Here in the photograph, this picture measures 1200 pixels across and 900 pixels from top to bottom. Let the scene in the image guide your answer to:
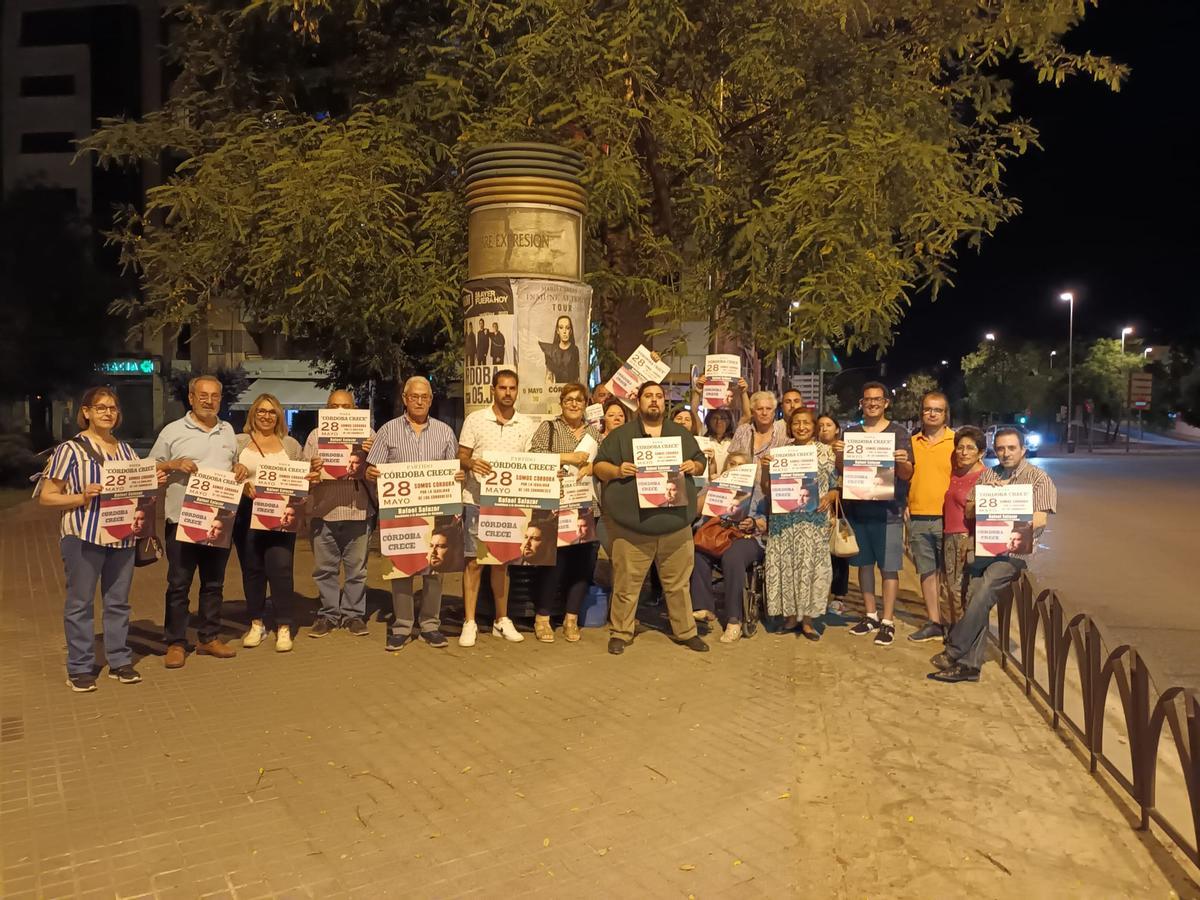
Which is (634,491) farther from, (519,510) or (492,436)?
(492,436)

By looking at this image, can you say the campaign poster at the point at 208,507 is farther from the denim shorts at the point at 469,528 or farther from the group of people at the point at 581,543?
the denim shorts at the point at 469,528

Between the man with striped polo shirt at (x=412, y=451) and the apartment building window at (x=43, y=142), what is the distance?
66.2 metres

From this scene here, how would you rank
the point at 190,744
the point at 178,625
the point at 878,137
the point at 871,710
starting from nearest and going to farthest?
the point at 190,744
the point at 871,710
the point at 178,625
the point at 878,137

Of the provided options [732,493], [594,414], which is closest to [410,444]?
[594,414]

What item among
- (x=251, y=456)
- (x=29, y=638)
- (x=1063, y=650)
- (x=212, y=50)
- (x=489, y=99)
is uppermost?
(x=212, y=50)

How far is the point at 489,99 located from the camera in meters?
10.6

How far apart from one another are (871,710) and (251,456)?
4.89m

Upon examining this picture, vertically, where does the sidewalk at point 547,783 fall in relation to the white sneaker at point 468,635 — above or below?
below

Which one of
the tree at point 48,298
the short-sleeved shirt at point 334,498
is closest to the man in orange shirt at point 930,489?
the short-sleeved shirt at point 334,498

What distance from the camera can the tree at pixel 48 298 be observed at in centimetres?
2916

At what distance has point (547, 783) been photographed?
15.9 ft

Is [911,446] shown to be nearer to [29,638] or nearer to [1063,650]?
[1063,650]

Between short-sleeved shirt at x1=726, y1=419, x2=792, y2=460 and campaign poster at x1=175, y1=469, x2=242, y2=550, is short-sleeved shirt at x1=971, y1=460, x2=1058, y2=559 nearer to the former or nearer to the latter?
short-sleeved shirt at x1=726, y1=419, x2=792, y2=460

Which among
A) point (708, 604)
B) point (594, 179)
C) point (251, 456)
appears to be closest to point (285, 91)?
point (594, 179)
